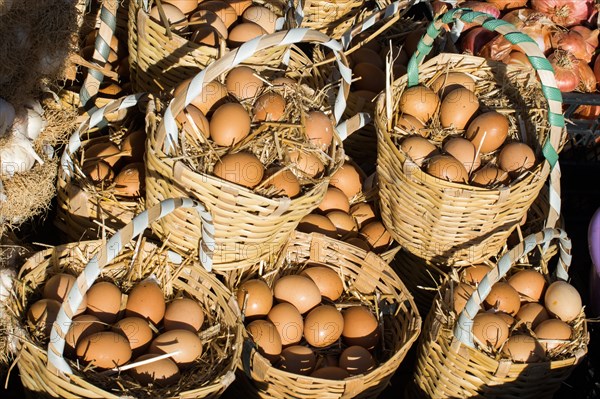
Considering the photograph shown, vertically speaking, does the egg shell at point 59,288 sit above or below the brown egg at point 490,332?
above

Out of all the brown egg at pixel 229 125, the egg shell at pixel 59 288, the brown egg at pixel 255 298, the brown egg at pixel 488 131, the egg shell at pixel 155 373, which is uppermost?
the brown egg at pixel 229 125

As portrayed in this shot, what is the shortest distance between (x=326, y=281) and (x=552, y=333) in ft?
2.62

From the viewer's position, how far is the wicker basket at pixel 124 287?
77.6 inches

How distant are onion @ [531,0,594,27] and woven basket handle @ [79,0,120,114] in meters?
2.53

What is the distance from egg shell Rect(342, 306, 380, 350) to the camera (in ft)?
8.73

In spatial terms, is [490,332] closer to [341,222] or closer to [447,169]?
[447,169]

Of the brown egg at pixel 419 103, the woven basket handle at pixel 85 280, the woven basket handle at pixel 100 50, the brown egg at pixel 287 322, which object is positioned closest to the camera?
the woven basket handle at pixel 85 280

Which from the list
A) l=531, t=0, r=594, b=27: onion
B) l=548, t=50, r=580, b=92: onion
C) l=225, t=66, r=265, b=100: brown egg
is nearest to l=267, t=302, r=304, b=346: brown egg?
l=225, t=66, r=265, b=100: brown egg

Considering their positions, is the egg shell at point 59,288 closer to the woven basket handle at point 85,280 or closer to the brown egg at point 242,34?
the woven basket handle at point 85,280

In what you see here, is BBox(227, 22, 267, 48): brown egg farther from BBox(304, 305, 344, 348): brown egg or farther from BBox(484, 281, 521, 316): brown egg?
BBox(484, 281, 521, 316): brown egg

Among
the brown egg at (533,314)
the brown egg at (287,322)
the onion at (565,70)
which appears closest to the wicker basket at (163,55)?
the brown egg at (287,322)

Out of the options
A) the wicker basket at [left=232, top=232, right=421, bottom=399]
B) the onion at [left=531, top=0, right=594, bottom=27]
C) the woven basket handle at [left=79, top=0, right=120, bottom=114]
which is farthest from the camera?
the onion at [left=531, top=0, right=594, bottom=27]

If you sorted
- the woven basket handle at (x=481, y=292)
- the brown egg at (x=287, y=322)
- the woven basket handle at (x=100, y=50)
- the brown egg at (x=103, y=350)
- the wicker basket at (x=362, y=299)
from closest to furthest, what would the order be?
the brown egg at (x=103, y=350), the wicker basket at (x=362, y=299), the woven basket handle at (x=481, y=292), the brown egg at (x=287, y=322), the woven basket handle at (x=100, y=50)

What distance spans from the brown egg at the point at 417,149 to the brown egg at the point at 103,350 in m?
1.24
